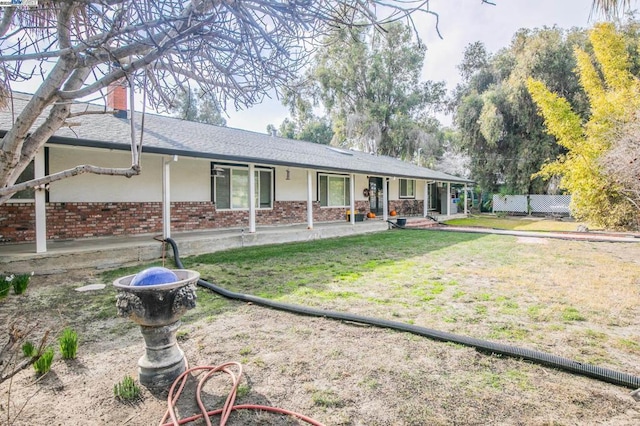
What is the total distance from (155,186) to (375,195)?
1059 centimetres

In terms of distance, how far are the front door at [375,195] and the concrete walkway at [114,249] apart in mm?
6931

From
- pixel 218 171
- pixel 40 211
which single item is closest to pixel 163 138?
pixel 218 171

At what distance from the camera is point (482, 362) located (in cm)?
297

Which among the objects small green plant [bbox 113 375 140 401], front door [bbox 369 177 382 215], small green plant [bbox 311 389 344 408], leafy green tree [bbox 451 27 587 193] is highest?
leafy green tree [bbox 451 27 587 193]

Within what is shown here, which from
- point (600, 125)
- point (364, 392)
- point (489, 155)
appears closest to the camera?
point (364, 392)

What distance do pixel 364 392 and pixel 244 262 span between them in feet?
17.3

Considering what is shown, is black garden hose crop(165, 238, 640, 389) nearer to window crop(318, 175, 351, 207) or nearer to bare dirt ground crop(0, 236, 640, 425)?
bare dirt ground crop(0, 236, 640, 425)


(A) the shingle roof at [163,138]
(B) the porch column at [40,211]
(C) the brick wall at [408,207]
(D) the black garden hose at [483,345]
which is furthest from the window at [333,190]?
(D) the black garden hose at [483,345]

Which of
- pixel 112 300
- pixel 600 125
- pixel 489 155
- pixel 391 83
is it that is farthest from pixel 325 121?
pixel 112 300

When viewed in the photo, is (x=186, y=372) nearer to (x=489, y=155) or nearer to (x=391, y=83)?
(x=489, y=155)

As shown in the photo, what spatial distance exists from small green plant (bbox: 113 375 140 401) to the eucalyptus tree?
1.54m

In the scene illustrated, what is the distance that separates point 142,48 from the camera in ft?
6.38

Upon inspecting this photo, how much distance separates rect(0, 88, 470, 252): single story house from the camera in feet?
24.0

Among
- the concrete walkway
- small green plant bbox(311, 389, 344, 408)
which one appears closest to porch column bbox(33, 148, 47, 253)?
the concrete walkway
